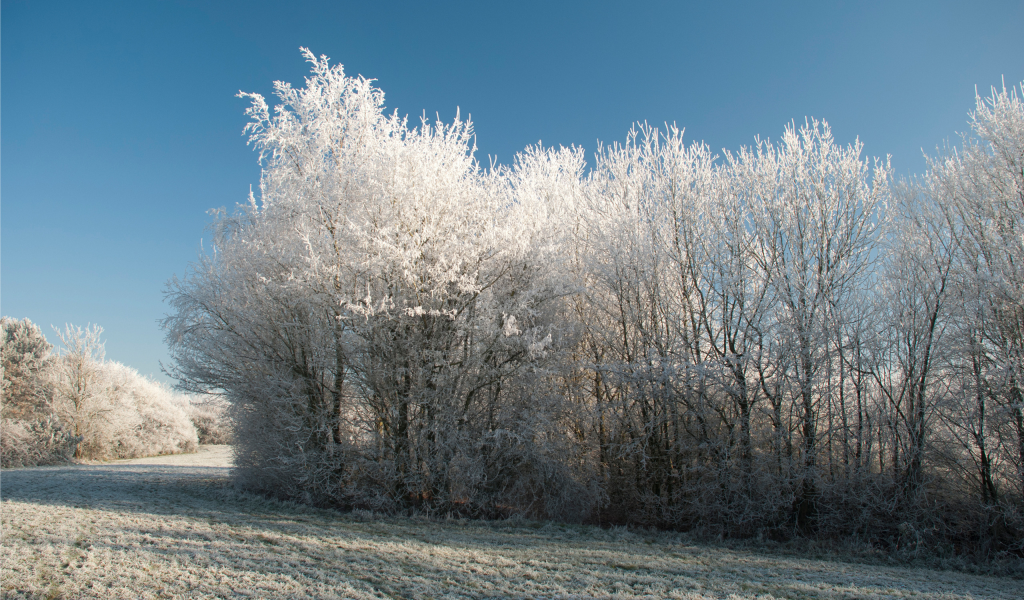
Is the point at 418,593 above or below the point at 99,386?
below

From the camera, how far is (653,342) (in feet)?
37.7

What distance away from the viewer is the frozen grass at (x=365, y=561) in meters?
5.16

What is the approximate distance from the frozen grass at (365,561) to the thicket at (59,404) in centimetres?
1372

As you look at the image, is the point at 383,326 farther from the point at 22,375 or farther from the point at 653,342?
the point at 22,375

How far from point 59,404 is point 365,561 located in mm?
23627

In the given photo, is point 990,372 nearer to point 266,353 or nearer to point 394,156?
point 394,156

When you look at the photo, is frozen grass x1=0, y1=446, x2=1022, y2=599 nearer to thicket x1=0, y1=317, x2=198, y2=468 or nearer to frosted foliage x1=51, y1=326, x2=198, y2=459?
thicket x1=0, y1=317, x2=198, y2=468

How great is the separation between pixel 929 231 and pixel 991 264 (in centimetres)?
141

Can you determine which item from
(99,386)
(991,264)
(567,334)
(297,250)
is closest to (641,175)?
(567,334)

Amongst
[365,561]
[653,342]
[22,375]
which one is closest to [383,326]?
[365,561]

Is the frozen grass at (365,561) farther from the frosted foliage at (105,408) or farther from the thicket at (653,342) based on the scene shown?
the frosted foliage at (105,408)

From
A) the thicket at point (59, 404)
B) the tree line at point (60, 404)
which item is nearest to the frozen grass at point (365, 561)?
the tree line at point (60, 404)

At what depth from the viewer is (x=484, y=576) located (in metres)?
5.88

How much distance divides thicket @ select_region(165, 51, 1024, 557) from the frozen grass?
154 cm
